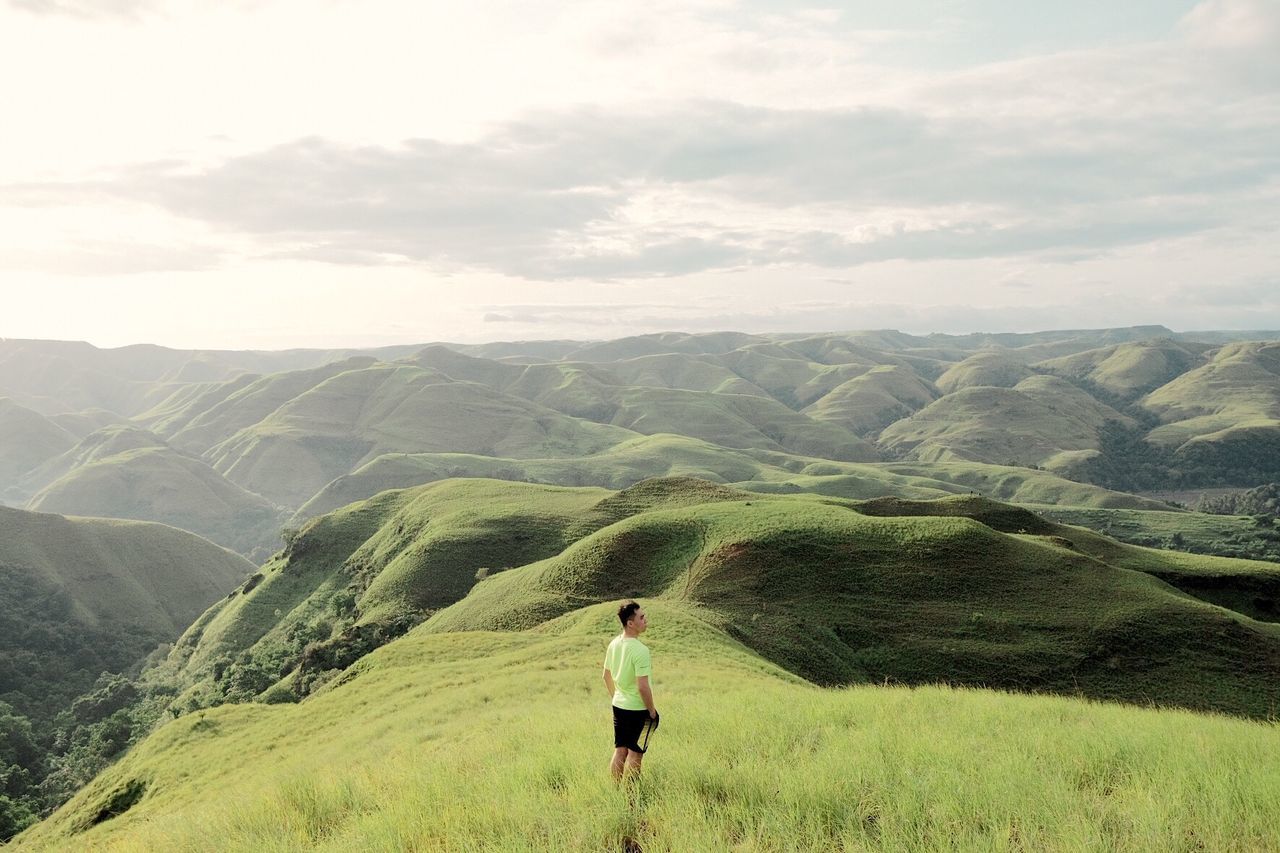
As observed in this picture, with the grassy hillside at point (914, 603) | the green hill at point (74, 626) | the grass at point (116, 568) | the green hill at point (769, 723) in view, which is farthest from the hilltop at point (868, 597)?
the grass at point (116, 568)

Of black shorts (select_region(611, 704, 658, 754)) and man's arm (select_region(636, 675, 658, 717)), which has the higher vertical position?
man's arm (select_region(636, 675, 658, 717))

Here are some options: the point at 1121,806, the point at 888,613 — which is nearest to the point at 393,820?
the point at 1121,806

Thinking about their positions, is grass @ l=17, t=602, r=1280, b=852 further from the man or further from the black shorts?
the black shorts

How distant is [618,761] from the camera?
444 inches

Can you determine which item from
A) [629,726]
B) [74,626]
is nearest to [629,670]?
[629,726]

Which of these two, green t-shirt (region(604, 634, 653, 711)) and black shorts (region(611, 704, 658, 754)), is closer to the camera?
black shorts (region(611, 704, 658, 754))

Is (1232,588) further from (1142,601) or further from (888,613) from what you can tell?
(888,613)

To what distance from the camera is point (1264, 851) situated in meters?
8.39

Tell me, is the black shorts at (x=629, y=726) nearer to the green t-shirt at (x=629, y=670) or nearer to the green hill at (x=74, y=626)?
the green t-shirt at (x=629, y=670)

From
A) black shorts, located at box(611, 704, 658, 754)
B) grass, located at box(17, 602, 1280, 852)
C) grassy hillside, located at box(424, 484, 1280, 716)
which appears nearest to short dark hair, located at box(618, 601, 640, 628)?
black shorts, located at box(611, 704, 658, 754)

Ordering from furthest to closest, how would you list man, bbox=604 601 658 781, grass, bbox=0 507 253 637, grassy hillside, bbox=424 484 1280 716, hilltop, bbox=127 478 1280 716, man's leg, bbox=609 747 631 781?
1. grass, bbox=0 507 253 637
2. hilltop, bbox=127 478 1280 716
3. grassy hillside, bbox=424 484 1280 716
4. man, bbox=604 601 658 781
5. man's leg, bbox=609 747 631 781

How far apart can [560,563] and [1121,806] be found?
2616 inches

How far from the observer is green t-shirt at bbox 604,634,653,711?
1150cm

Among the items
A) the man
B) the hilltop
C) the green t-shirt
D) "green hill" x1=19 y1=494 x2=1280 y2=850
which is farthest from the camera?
the hilltop
